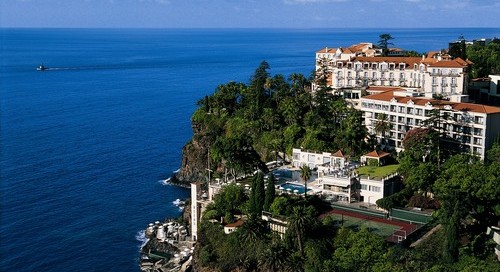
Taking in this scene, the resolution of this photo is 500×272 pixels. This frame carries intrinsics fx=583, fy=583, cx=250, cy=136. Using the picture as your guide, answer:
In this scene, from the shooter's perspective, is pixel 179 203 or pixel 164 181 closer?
pixel 179 203

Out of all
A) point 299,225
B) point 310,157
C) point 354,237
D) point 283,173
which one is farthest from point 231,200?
point 354,237

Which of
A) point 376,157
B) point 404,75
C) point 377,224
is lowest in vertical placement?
point 377,224

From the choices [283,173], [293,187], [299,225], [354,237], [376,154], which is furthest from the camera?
[283,173]

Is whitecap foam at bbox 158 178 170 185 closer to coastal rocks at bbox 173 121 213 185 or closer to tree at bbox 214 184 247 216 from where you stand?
coastal rocks at bbox 173 121 213 185

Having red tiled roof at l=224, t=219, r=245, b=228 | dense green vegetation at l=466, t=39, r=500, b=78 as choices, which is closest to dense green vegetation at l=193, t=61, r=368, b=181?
red tiled roof at l=224, t=219, r=245, b=228

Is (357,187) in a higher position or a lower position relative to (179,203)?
higher

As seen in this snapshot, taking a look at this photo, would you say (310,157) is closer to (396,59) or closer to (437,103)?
(437,103)

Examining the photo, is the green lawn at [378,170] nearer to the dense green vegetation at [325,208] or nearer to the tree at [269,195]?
the dense green vegetation at [325,208]

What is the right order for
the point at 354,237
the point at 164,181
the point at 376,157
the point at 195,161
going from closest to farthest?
1. the point at 354,237
2. the point at 376,157
3. the point at 195,161
4. the point at 164,181
